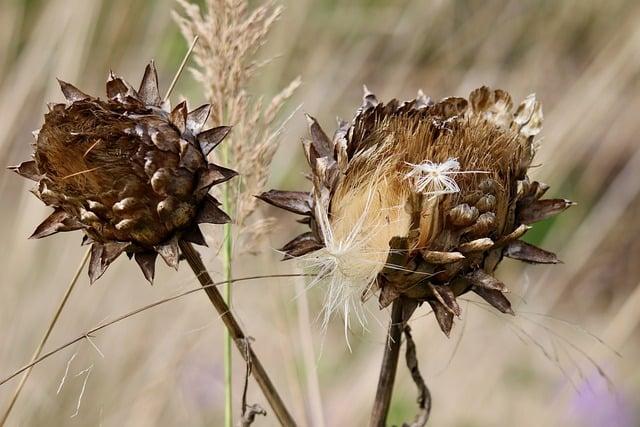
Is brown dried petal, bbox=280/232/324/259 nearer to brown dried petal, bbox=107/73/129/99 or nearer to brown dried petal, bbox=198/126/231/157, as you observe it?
brown dried petal, bbox=198/126/231/157

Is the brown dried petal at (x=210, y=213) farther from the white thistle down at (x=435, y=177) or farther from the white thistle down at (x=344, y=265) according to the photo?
the white thistle down at (x=435, y=177)

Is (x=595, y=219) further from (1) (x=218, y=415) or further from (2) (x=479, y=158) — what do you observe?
(2) (x=479, y=158)

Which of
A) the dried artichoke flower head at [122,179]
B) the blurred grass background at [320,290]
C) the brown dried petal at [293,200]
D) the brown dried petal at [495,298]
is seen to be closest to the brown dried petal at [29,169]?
the dried artichoke flower head at [122,179]

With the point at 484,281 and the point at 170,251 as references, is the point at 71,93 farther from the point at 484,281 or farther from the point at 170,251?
the point at 484,281

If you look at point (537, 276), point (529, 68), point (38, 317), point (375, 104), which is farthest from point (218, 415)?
point (375, 104)

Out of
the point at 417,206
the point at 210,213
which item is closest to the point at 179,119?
the point at 210,213
